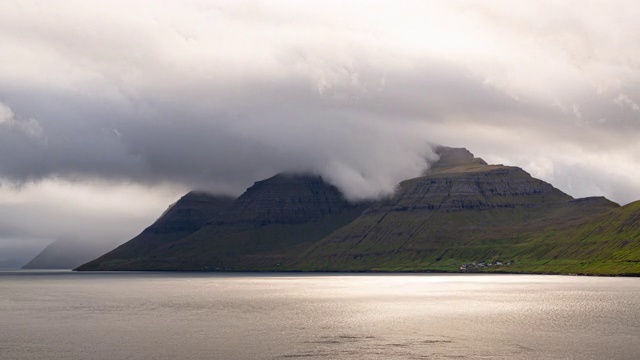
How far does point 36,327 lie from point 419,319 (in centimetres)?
9210

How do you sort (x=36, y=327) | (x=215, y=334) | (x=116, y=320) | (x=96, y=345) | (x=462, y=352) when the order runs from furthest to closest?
(x=116, y=320) < (x=36, y=327) < (x=215, y=334) < (x=96, y=345) < (x=462, y=352)

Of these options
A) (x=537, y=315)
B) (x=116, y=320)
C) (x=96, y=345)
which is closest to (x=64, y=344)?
(x=96, y=345)

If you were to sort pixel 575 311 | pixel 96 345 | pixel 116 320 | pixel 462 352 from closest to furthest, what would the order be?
pixel 462 352 < pixel 96 345 < pixel 116 320 < pixel 575 311

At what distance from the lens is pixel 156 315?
198m

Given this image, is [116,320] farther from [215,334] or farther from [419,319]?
[419,319]

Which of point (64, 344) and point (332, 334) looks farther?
point (332, 334)

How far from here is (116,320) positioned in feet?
600

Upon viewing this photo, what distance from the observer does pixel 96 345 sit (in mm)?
135000

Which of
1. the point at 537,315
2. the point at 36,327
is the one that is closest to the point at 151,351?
the point at 36,327

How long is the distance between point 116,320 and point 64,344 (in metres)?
46.6

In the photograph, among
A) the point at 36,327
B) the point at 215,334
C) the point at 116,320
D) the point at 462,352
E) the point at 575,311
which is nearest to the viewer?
the point at 462,352

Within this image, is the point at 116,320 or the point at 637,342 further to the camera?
the point at 116,320

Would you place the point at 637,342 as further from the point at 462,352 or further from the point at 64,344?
the point at 64,344

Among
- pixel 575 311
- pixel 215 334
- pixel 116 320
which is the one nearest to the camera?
pixel 215 334
